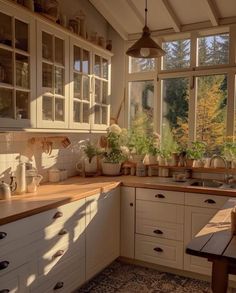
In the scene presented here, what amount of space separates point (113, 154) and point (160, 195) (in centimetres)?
81

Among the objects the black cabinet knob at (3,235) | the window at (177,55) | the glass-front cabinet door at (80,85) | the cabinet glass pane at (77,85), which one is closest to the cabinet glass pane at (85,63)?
the glass-front cabinet door at (80,85)

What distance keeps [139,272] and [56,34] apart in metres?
2.28

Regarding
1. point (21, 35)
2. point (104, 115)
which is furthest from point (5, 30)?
point (104, 115)

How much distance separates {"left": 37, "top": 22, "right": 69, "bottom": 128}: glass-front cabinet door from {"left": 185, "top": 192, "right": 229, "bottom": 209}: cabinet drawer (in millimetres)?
1277

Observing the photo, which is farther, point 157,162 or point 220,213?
point 157,162

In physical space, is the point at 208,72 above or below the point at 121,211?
above

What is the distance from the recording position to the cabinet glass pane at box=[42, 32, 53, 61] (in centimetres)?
252

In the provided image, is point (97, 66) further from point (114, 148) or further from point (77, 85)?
point (114, 148)

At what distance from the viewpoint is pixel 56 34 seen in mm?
2643

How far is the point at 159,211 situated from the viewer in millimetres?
2996

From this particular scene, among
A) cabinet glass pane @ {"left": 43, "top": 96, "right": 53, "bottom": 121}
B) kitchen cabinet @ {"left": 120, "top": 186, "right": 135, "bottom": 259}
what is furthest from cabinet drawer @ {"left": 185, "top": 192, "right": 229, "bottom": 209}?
cabinet glass pane @ {"left": 43, "top": 96, "right": 53, "bottom": 121}

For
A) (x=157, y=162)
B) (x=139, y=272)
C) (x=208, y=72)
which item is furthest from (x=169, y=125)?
(x=139, y=272)

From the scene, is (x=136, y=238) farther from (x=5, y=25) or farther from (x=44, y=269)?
(x=5, y=25)

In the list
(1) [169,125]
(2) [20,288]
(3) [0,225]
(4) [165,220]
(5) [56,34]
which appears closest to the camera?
(3) [0,225]
